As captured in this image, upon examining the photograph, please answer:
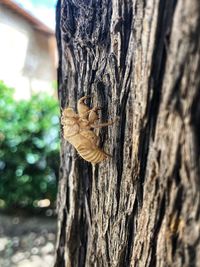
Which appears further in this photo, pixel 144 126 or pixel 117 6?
pixel 117 6

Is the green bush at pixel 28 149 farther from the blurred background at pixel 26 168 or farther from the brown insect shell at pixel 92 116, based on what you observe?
the brown insect shell at pixel 92 116

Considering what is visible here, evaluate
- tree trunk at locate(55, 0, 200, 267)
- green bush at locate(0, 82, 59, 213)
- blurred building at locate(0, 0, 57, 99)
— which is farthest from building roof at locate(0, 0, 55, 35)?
tree trunk at locate(55, 0, 200, 267)

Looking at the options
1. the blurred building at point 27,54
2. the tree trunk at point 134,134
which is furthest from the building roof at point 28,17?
the tree trunk at point 134,134

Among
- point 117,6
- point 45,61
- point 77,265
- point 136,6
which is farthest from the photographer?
point 45,61

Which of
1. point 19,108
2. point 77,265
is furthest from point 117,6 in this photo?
point 19,108

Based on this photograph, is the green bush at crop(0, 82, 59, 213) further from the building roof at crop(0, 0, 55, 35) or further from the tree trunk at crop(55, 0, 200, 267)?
the tree trunk at crop(55, 0, 200, 267)

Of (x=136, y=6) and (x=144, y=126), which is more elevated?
(x=136, y=6)

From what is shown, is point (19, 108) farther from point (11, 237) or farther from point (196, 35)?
point (196, 35)
